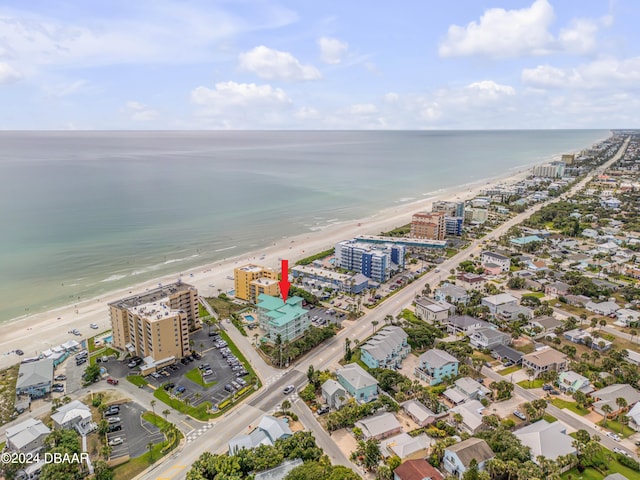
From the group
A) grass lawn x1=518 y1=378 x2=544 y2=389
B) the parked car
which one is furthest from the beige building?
the parked car

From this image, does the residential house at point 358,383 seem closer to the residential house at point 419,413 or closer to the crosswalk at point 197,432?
the residential house at point 419,413

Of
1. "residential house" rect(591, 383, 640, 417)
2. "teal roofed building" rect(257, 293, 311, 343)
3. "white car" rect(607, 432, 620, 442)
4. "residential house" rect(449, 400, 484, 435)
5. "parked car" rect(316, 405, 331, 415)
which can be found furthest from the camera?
"teal roofed building" rect(257, 293, 311, 343)

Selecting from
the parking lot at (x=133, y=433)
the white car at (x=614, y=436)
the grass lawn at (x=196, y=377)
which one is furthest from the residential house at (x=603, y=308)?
the parking lot at (x=133, y=433)

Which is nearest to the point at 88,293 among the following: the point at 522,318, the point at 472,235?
the point at 522,318

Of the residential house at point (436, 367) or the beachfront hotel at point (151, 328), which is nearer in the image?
the residential house at point (436, 367)

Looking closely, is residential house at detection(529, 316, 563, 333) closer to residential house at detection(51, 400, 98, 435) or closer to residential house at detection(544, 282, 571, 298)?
residential house at detection(544, 282, 571, 298)

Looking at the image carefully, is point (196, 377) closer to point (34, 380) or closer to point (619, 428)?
point (34, 380)
